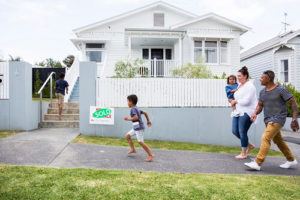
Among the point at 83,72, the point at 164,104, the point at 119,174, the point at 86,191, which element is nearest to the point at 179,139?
the point at 164,104

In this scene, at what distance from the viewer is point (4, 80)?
36.2 feet

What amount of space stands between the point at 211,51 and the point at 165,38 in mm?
2980

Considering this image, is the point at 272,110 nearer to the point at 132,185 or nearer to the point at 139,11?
the point at 132,185

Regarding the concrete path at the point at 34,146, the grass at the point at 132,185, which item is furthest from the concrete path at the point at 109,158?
the grass at the point at 132,185

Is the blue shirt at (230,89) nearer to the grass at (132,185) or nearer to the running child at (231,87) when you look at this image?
the running child at (231,87)

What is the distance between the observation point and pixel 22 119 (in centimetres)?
1099

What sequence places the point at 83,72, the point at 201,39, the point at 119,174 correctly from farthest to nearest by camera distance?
the point at 201,39 < the point at 83,72 < the point at 119,174

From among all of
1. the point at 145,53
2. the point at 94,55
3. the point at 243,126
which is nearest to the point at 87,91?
the point at 243,126

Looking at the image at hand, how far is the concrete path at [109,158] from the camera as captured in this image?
21.9ft

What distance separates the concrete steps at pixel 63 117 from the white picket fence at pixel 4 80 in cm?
165

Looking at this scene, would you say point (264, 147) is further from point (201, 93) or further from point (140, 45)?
point (140, 45)

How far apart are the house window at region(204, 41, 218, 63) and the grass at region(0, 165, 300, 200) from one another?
1602cm

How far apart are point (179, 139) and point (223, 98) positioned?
6.03 ft

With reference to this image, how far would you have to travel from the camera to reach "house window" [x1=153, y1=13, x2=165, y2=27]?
22469mm
